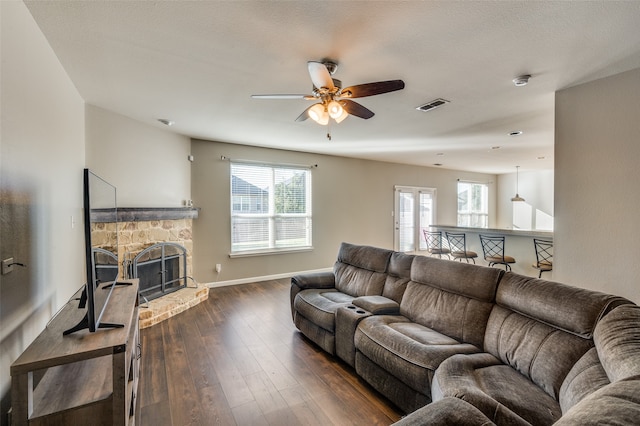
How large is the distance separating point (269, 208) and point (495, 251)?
4341 millimetres

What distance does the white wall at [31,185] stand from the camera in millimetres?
1531

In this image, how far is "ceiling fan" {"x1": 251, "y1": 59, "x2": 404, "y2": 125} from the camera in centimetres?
212

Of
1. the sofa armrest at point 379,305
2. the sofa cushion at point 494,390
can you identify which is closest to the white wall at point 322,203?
the sofa armrest at point 379,305

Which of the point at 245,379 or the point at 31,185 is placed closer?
the point at 31,185

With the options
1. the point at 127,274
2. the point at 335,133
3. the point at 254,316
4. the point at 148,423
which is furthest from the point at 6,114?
the point at 335,133

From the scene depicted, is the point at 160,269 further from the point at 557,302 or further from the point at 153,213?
the point at 557,302

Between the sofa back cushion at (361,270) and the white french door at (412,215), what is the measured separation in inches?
168

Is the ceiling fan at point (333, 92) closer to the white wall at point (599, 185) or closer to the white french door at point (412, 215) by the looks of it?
the white wall at point (599, 185)

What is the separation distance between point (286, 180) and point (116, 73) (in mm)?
3522

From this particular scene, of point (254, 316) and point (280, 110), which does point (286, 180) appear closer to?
point (280, 110)

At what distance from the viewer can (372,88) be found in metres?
2.24

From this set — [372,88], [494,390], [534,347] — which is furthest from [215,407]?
[372,88]

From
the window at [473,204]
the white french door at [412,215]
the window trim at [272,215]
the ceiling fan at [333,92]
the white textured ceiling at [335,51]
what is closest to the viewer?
the white textured ceiling at [335,51]

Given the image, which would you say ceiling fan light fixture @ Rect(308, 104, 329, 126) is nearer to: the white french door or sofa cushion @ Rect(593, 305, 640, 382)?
sofa cushion @ Rect(593, 305, 640, 382)
